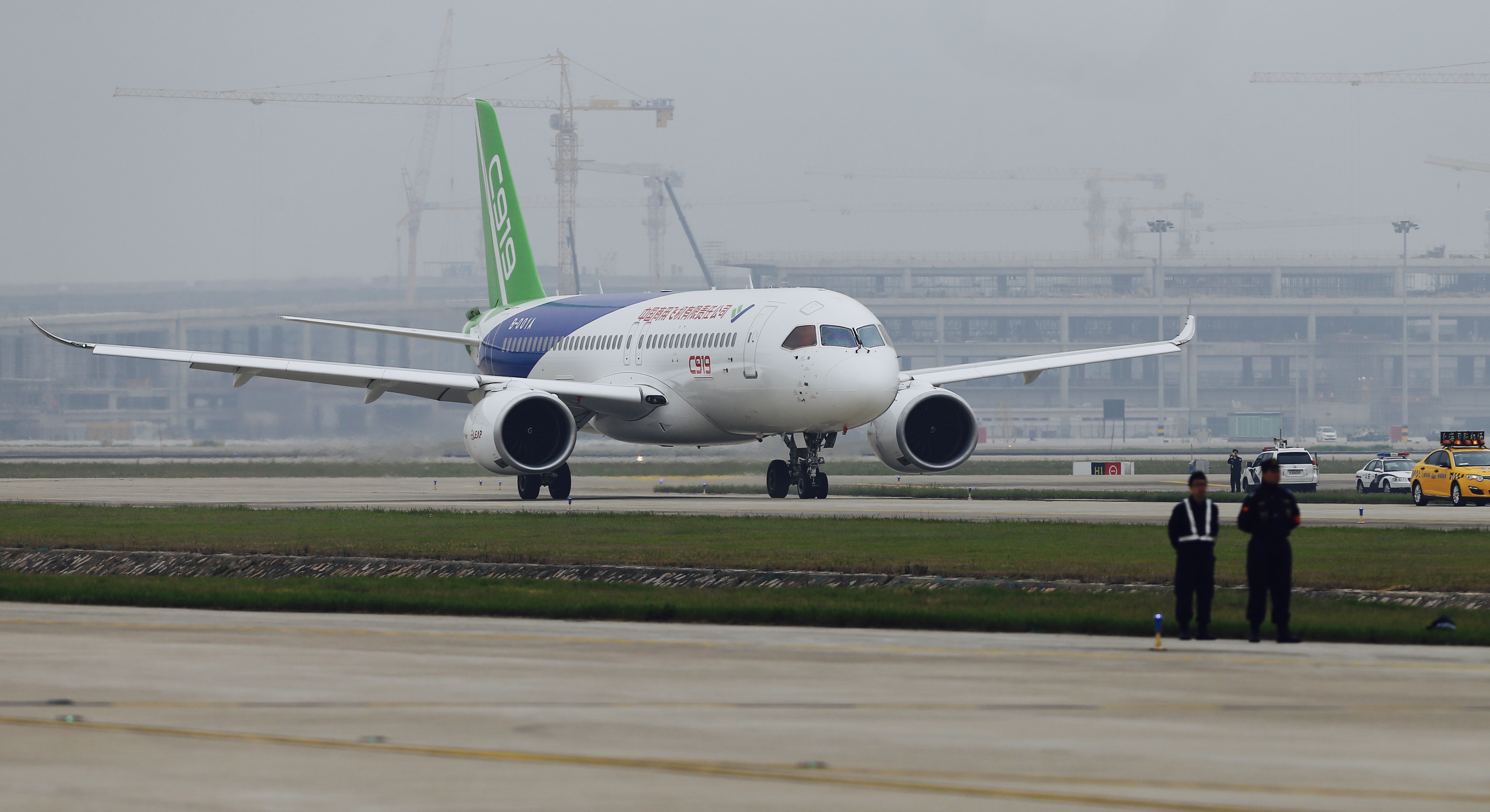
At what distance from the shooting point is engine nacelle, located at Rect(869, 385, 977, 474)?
4309cm

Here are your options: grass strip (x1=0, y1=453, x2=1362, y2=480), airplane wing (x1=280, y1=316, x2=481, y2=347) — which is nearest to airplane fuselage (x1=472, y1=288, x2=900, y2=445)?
airplane wing (x1=280, y1=316, x2=481, y2=347)

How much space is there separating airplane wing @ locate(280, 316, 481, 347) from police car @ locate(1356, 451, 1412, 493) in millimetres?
27272

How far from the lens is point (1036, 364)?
4666cm

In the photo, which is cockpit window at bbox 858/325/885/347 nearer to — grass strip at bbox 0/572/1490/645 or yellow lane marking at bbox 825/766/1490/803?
grass strip at bbox 0/572/1490/645

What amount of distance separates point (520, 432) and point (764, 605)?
2424cm

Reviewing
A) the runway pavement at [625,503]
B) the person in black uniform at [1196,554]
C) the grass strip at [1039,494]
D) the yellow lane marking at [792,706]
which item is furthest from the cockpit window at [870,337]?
A: the yellow lane marking at [792,706]

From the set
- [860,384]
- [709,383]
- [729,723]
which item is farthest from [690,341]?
[729,723]

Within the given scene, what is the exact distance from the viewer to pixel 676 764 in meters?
9.91

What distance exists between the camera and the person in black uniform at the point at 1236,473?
51344mm

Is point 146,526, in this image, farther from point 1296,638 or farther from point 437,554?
point 1296,638

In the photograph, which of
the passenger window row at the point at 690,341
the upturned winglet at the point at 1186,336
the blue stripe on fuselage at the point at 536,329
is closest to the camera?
the passenger window row at the point at 690,341

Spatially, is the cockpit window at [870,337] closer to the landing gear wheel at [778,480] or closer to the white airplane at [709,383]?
the white airplane at [709,383]

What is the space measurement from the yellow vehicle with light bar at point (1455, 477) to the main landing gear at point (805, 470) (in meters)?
14.3

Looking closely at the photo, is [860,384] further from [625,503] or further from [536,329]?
[536,329]
